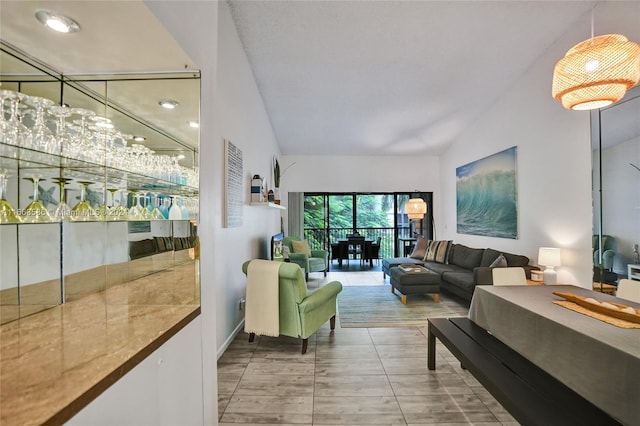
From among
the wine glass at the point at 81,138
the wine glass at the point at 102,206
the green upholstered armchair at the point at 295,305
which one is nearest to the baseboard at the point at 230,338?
the green upholstered armchair at the point at 295,305

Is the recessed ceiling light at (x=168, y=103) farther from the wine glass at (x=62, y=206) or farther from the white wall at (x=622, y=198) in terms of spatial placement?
the white wall at (x=622, y=198)

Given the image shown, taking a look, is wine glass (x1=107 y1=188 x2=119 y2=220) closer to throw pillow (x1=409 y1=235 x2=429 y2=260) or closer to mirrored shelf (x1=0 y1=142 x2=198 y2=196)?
mirrored shelf (x1=0 y1=142 x2=198 y2=196)

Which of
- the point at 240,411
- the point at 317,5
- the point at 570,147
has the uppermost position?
the point at 317,5

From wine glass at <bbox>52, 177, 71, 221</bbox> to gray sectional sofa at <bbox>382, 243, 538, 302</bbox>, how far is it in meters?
4.39

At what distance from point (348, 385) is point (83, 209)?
7.17 ft

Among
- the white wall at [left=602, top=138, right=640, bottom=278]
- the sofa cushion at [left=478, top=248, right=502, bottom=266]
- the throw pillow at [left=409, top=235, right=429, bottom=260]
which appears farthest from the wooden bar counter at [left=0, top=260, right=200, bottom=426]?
the throw pillow at [left=409, top=235, right=429, bottom=260]

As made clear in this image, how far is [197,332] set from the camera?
51.1 inches

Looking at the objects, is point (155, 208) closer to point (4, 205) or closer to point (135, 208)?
point (135, 208)

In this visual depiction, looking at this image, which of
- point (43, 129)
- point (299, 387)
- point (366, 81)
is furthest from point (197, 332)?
point (366, 81)

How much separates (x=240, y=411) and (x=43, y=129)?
6.60ft

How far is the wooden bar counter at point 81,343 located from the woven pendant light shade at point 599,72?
2.98 m

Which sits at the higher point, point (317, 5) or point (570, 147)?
point (317, 5)

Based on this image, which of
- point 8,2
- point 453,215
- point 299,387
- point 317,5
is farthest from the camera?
point 453,215

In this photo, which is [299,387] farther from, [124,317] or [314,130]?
[314,130]
